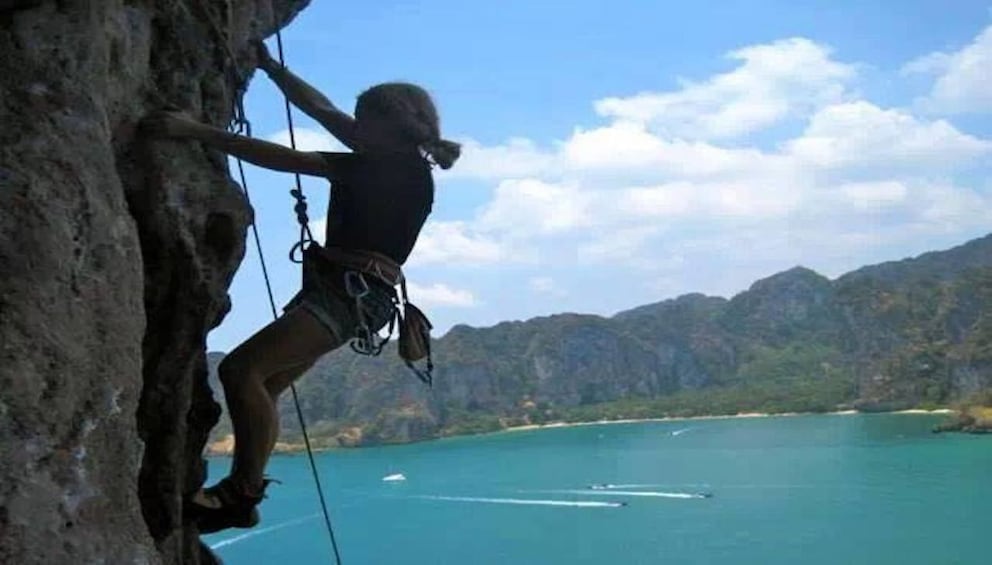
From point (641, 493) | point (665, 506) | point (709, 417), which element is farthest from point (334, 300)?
point (709, 417)

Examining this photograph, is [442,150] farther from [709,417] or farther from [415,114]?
[709,417]

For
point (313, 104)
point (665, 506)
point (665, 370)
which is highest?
point (665, 370)

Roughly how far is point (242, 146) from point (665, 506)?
2313 inches

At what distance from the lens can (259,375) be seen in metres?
4.31

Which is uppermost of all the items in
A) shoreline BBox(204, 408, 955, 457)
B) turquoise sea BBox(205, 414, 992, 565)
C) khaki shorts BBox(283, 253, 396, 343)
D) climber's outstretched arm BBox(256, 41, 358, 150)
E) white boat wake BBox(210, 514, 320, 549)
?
climber's outstretched arm BBox(256, 41, 358, 150)

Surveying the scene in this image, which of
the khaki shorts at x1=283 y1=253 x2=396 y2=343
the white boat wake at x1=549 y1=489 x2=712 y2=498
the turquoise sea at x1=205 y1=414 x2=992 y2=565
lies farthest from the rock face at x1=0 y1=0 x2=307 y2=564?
the white boat wake at x1=549 y1=489 x2=712 y2=498

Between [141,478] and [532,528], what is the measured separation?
52.7m

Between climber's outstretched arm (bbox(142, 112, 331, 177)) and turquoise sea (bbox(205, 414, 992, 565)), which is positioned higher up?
climber's outstretched arm (bbox(142, 112, 331, 177))

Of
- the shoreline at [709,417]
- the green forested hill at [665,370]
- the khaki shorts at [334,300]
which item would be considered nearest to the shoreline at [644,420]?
the shoreline at [709,417]

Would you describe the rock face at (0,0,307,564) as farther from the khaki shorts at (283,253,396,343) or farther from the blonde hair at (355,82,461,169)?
the blonde hair at (355,82,461,169)

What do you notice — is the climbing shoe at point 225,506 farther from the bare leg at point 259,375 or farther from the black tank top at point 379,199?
the black tank top at point 379,199

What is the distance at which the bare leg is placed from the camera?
4.30 meters

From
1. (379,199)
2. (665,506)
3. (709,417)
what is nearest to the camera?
(379,199)

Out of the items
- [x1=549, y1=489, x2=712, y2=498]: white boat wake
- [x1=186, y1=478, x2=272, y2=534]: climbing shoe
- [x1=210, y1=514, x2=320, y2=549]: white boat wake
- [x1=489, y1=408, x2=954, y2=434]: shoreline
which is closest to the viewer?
[x1=186, y1=478, x2=272, y2=534]: climbing shoe
